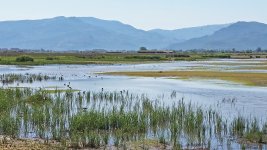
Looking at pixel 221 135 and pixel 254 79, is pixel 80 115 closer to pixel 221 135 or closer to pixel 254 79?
pixel 221 135

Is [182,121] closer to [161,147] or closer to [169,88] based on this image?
[161,147]

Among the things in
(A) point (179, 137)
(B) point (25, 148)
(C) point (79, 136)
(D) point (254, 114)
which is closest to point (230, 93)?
(D) point (254, 114)

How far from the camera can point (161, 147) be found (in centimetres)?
2305

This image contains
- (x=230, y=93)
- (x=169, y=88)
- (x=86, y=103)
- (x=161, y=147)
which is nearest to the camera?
(x=161, y=147)

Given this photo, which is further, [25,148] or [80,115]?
[80,115]

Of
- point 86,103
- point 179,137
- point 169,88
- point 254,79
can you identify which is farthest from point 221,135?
point 254,79

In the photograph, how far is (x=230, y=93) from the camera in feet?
152

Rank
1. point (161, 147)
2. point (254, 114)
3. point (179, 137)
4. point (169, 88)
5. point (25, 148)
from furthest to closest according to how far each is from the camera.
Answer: point (169, 88), point (254, 114), point (179, 137), point (161, 147), point (25, 148)

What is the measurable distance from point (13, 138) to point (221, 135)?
11044 mm

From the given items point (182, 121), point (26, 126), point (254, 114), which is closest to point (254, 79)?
point (254, 114)

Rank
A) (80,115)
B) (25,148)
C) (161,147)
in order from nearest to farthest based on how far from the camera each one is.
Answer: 1. (25,148)
2. (161,147)
3. (80,115)

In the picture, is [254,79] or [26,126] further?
[254,79]

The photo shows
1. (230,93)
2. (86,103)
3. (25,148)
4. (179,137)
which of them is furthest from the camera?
(230,93)

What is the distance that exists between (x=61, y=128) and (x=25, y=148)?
4.76 m
